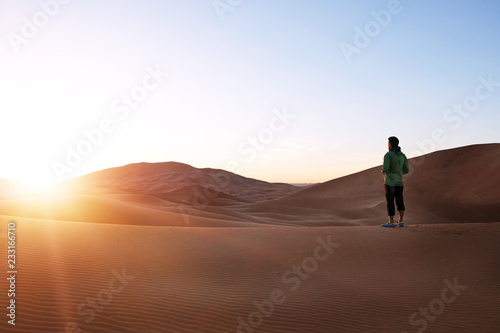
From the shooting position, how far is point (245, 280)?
22.9 feet

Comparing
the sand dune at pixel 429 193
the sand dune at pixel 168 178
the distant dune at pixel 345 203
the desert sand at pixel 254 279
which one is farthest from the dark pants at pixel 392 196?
the sand dune at pixel 168 178

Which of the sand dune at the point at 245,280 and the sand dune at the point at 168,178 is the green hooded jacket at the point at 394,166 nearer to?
the sand dune at the point at 245,280

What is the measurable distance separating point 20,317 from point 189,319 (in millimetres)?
2028

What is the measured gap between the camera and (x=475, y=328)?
5.40 m

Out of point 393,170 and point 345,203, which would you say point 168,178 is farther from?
point 393,170

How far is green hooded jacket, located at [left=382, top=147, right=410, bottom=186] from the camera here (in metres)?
10.8

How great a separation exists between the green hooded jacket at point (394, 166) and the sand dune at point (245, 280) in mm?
1457

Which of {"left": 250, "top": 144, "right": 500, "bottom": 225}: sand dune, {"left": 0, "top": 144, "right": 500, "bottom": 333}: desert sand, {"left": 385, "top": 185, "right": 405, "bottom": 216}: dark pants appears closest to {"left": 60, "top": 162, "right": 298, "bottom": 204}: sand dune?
{"left": 250, "top": 144, "right": 500, "bottom": 225}: sand dune

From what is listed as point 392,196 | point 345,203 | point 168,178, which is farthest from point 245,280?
point 168,178

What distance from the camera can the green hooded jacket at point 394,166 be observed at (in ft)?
35.3

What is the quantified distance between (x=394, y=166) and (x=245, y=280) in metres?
6.03

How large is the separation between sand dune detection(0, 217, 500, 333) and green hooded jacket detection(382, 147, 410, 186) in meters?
1.46

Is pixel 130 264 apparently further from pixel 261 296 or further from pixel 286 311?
pixel 286 311

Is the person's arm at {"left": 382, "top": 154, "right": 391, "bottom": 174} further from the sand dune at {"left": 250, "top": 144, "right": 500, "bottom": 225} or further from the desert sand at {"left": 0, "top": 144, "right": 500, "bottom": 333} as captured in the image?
the sand dune at {"left": 250, "top": 144, "right": 500, "bottom": 225}
